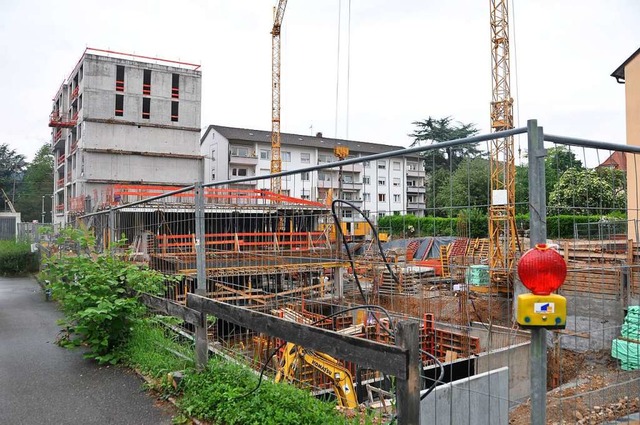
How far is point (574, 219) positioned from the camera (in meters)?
3.48

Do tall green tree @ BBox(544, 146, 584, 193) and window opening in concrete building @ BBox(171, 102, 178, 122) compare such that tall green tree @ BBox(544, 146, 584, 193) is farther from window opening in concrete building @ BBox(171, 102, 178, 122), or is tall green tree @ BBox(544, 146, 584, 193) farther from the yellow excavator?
window opening in concrete building @ BBox(171, 102, 178, 122)

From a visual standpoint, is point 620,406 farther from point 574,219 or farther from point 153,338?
point 153,338

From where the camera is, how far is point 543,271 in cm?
234

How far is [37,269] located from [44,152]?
81075 millimetres

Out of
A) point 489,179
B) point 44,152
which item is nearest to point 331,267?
point 489,179

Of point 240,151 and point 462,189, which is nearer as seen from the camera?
point 462,189

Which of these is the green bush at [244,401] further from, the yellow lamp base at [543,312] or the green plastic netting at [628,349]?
the green plastic netting at [628,349]

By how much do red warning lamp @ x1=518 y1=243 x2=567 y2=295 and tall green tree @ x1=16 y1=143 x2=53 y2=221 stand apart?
9079cm

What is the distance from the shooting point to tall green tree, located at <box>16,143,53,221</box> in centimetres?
8244

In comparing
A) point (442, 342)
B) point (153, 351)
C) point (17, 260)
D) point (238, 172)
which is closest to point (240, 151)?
point (238, 172)

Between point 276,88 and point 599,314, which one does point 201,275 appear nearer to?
point 599,314

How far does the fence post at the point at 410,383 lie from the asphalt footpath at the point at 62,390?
2.57 metres

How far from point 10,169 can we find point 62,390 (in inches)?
3840

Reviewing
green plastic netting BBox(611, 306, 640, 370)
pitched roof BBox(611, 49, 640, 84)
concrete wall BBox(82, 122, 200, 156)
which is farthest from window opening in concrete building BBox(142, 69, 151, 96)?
green plastic netting BBox(611, 306, 640, 370)
